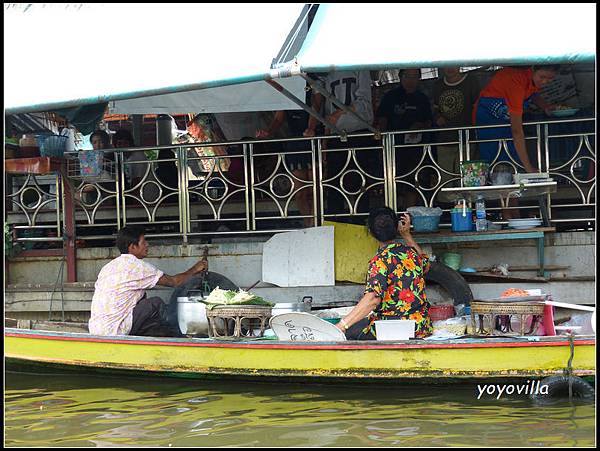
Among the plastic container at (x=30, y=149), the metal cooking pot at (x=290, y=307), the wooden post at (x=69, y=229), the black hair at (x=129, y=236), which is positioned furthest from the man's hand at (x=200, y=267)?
the plastic container at (x=30, y=149)

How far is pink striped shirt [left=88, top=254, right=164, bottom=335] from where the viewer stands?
23.0ft

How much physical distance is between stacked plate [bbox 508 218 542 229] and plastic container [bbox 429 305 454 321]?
0.95 m

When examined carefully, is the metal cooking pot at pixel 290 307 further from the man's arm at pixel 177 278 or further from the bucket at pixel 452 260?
the bucket at pixel 452 260

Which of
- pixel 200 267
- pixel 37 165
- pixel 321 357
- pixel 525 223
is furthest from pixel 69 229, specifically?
pixel 525 223

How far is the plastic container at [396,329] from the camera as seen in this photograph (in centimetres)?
617

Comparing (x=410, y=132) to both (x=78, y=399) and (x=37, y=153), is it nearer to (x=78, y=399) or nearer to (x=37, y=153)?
(x=78, y=399)

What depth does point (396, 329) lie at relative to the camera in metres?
6.20

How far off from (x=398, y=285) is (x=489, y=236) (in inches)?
52.8

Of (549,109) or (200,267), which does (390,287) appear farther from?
(549,109)

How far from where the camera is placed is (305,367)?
6246 millimetres

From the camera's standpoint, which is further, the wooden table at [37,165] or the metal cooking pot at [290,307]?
the wooden table at [37,165]

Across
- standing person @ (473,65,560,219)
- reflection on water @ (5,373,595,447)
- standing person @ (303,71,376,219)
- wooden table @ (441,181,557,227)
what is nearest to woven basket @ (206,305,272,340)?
reflection on water @ (5,373,595,447)

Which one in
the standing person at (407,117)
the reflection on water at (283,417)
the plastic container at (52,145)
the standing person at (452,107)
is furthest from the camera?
the plastic container at (52,145)

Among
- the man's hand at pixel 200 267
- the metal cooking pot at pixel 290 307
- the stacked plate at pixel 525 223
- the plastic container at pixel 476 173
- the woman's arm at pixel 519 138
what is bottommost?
the metal cooking pot at pixel 290 307
